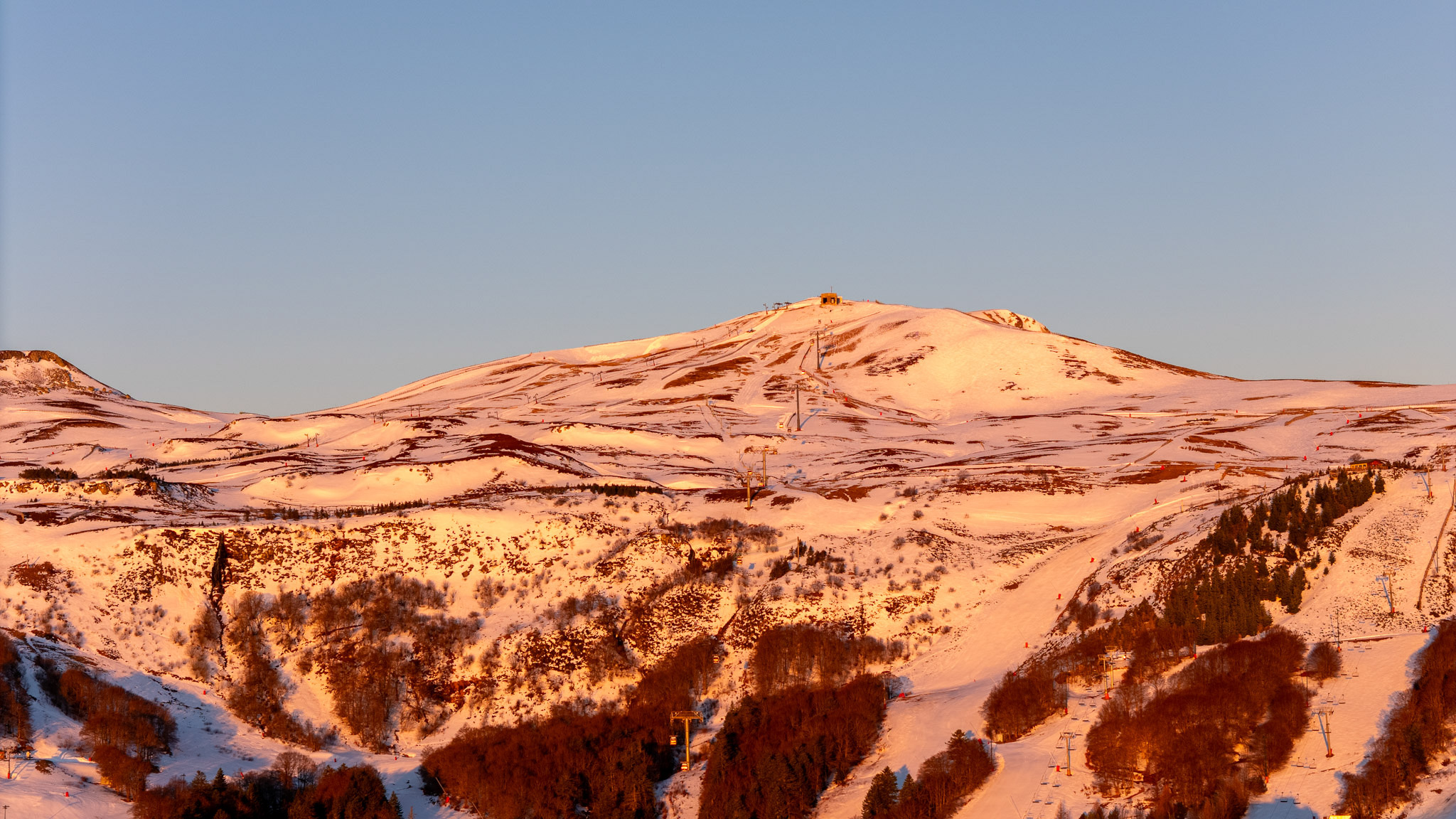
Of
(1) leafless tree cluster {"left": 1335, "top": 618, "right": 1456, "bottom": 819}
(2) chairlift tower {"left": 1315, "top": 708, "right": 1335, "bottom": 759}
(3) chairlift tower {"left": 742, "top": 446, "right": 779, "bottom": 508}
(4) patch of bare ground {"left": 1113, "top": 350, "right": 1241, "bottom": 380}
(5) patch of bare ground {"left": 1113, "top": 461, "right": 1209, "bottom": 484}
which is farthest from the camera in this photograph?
(4) patch of bare ground {"left": 1113, "top": 350, "right": 1241, "bottom": 380}

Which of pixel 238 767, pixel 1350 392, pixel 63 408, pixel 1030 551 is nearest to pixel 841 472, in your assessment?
pixel 1030 551

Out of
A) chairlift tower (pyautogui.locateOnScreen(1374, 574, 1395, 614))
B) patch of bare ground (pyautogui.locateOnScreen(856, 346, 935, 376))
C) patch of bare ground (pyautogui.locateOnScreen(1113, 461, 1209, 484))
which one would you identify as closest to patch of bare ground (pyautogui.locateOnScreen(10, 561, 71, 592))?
chairlift tower (pyautogui.locateOnScreen(1374, 574, 1395, 614))

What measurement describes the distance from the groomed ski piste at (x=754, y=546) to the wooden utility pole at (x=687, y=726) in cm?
69

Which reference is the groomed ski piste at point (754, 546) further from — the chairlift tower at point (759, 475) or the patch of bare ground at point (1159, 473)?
the chairlift tower at point (759, 475)

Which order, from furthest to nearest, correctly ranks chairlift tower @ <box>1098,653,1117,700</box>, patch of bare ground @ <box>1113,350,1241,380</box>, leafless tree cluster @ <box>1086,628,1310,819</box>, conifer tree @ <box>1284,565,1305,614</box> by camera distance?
patch of bare ground @ <box>1113,350,1241,380</box> < conifer tree @ <box>1284,565,1305,614</box> < chairlift tower @ <box>1098,653,1117,700</box> < leafless tree cluster @ <box>1086,628,1310,819</box>

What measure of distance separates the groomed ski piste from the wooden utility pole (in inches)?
27.0

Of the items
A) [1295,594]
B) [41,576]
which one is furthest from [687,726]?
[41,576]

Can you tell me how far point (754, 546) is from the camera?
76.2 meters

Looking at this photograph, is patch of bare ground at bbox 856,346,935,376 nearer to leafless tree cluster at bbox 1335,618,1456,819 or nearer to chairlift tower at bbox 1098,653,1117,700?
chairlift tower at bbox 1098,653,1117,700

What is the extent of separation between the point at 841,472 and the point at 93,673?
5581 cm

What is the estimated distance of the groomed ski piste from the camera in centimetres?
5569

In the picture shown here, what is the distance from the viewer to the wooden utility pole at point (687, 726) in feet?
191

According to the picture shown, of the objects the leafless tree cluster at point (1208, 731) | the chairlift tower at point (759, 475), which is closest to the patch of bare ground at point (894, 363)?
the chairlift tower at point (759, 475)

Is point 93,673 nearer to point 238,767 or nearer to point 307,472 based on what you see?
point 238,767
